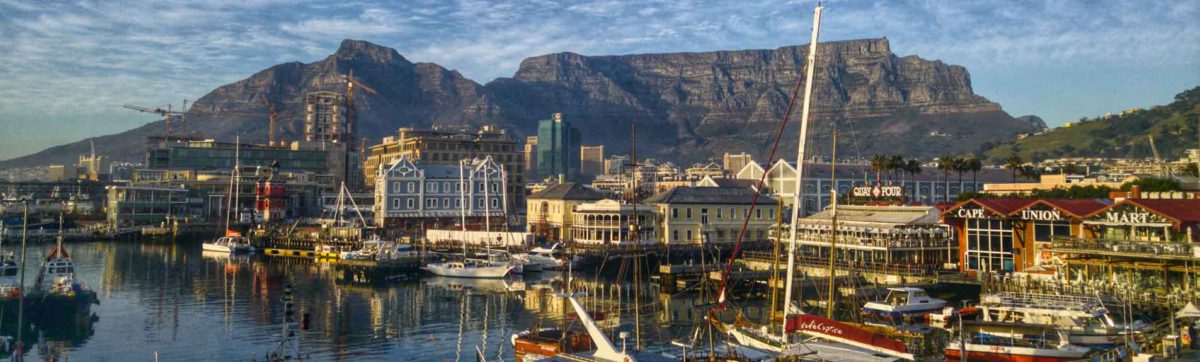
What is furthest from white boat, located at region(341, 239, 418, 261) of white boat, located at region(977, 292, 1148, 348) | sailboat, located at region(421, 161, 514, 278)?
white boat, located at region(977, 292, 1148, 348)

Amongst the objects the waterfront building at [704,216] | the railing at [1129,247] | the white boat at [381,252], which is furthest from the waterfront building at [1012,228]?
the white boat at [381,252]

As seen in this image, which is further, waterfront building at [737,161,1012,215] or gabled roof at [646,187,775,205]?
waterfront building at [737,161,1012,215]

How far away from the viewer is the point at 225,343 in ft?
140

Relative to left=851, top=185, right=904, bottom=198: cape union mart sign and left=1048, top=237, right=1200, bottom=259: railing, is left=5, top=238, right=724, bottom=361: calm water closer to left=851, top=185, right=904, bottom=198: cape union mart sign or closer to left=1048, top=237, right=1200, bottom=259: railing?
left=1048, top=237, right=1200, bottom=259: railing

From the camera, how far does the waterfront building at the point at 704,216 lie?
3494 inches

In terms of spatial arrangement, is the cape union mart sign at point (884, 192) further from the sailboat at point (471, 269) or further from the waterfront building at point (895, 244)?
the sailboat at point (471, 269)

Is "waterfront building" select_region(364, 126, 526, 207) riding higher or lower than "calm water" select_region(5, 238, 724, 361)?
higher

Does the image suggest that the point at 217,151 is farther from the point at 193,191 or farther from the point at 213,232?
the point at 213,232

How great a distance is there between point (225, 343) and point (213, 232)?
88.0 m

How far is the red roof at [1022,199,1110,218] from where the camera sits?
52.4 metres

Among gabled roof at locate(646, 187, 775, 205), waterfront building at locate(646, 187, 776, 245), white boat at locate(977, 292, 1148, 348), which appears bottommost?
white boat at locate(977, 292, 1148, 348)

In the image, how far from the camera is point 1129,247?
4628 centimetres

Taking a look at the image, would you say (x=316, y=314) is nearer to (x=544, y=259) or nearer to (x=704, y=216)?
(x=544, y=259)

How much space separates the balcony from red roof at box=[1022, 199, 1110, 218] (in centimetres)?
358
